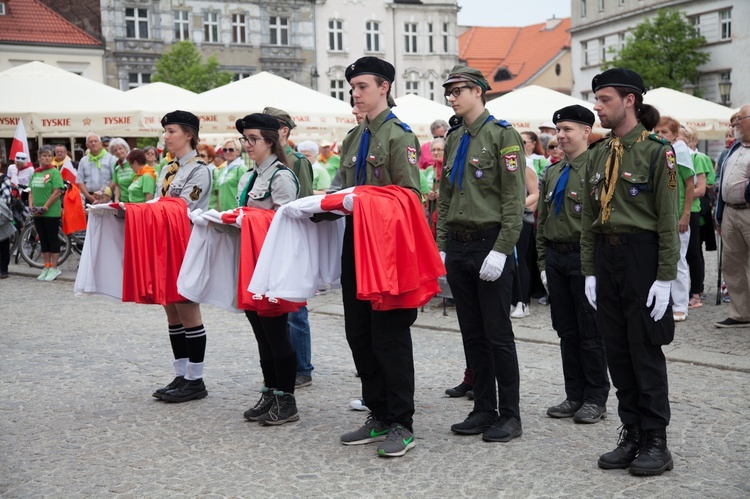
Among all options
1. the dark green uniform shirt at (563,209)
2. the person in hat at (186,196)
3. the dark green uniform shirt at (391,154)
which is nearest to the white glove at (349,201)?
the dark green uniform shirt at (391,154)

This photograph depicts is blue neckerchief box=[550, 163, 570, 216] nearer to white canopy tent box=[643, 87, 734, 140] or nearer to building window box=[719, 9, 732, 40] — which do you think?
white canopy tent box=[643, 87, 734, 140]

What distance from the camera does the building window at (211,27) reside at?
5681cm

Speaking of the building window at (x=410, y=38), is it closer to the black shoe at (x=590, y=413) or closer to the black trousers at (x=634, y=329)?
the black shoe at (x=590, y=413)

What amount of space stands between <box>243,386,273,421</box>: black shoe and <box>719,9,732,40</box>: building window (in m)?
50.4

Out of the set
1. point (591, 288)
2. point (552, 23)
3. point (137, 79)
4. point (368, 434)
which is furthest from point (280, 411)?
point (552, 23)

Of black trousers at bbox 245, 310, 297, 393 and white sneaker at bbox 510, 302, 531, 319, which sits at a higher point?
black trousers at bbox 245, 310, 297, 393

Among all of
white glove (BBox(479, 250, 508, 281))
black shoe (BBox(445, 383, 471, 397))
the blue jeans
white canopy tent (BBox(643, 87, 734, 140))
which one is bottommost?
black shoe (BBox(445, 383, 471, 397))

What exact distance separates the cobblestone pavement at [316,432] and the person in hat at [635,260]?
266 mm

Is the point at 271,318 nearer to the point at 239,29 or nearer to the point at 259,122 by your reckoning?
the point at 259,122

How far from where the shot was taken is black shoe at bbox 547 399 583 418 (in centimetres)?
622

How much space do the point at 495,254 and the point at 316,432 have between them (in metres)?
1.64

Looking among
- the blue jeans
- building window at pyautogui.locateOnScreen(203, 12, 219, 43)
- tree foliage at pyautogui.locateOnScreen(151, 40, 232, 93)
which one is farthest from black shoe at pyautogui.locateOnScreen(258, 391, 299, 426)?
building window at pyautogui.locateOnScreen(203, 12, 219, 43)

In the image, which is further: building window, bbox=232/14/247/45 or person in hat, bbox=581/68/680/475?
building window, bbox=232/14/247/45

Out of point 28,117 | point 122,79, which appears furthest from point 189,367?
point 122,79
